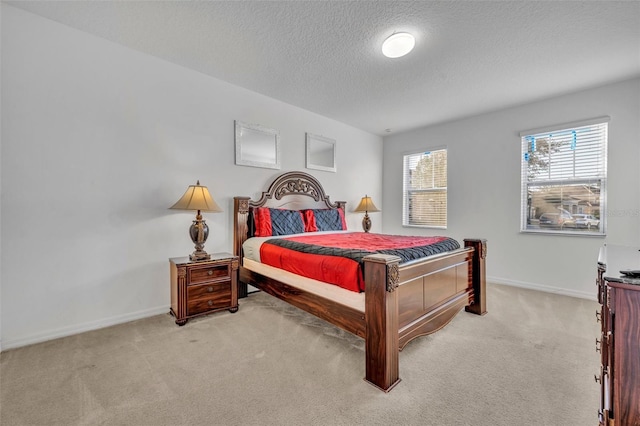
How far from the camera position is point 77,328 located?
7.86ft

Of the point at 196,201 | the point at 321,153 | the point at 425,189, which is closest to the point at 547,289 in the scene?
the point at 425,189

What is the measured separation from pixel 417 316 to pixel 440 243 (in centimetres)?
84

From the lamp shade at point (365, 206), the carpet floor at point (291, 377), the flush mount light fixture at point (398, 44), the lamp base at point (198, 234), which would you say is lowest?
the carpet floor at point (291, 377)

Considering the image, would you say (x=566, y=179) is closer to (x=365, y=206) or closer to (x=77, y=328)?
(x=365, y=206)

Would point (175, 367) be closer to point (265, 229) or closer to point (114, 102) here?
point (265, 229)

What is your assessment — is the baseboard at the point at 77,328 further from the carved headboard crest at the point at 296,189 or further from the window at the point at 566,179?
the window at the point at 566,179

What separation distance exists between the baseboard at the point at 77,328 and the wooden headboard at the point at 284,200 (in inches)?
43.0

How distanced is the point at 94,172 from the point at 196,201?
3.07 feet

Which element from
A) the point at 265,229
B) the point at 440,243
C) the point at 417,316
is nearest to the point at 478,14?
the point at 440,243

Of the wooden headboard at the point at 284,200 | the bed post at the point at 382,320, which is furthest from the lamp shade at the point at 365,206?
the bed post at the point at 382,320

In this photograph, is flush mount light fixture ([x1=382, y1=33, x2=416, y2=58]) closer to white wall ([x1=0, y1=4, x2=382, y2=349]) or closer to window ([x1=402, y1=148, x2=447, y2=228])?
white wall ([x1=0, y1=4, x2=382, y2=349])

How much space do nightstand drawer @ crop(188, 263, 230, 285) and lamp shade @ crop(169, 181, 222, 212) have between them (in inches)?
23.9

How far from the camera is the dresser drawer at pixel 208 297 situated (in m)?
2.62

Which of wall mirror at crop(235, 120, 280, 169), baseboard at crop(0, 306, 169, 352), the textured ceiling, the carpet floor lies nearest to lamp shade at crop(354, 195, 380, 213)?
wall mirror at crop(235, 120, 280, 169)
